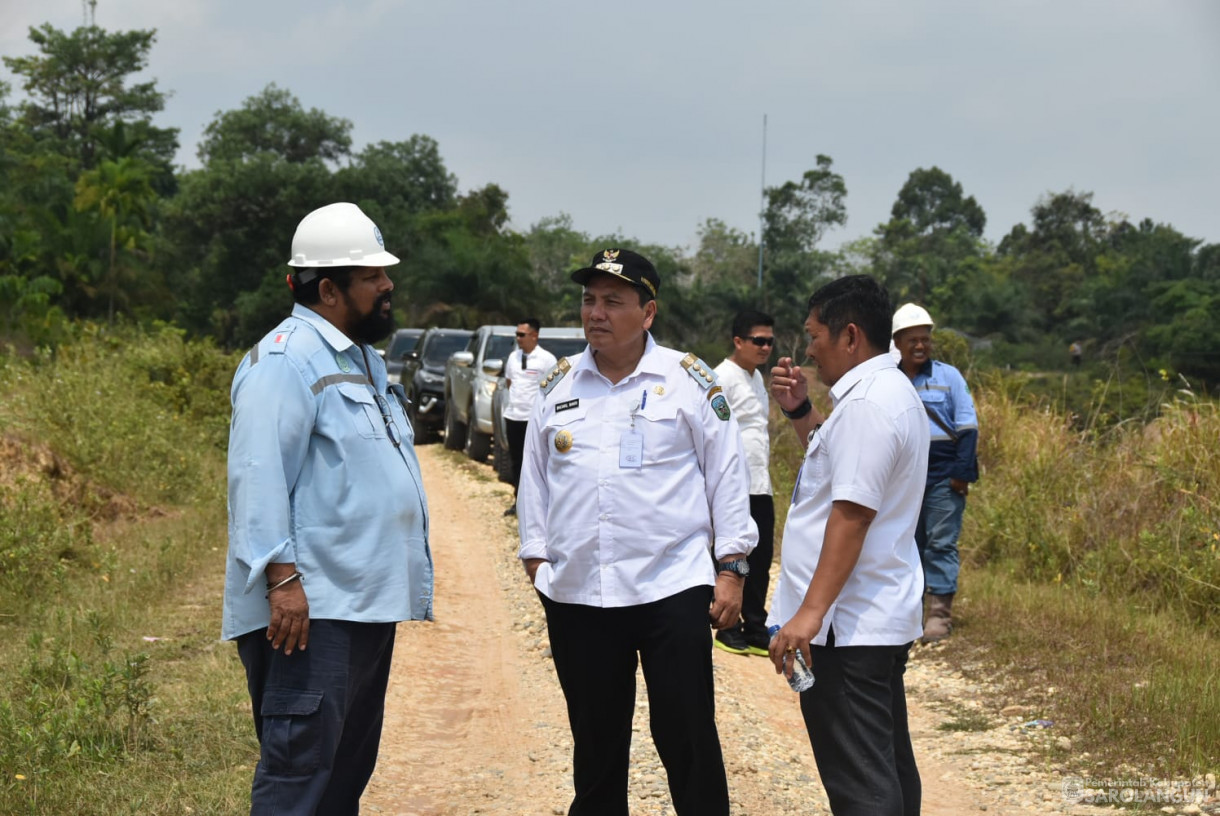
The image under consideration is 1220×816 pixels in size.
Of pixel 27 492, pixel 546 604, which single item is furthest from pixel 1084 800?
pixel 27 492

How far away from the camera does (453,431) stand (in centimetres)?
1927

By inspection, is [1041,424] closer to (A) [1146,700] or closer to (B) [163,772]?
(A) [1146,700]

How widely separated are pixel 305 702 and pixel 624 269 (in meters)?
1.67

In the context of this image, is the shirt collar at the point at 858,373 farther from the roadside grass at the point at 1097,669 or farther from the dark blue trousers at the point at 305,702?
the roadside grass at the point at 1097,669

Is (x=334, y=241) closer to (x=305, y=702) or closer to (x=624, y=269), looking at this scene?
(x=624, y=269)

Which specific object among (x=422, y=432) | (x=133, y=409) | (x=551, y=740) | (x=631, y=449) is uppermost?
(x=631, y=449)

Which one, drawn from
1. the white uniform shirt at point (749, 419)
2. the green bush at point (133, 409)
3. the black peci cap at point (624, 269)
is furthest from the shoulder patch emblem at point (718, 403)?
the green bush at point (133, 409)

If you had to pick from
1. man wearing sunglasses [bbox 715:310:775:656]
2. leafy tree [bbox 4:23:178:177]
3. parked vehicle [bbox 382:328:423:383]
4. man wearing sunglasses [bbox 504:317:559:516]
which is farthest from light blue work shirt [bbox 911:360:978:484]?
leafy tree [bbox 4:23:178:177]

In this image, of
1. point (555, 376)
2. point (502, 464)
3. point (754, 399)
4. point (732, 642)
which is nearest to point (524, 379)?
point (502, 464)

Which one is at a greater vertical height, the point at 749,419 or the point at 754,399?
the point at 754,399

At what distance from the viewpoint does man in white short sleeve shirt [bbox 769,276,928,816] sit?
11.4 ft

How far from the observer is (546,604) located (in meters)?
4.03

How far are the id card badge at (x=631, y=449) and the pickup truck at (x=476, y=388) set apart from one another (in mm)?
11864

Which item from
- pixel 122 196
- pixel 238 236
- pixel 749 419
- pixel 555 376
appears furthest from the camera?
pixel 238 236
